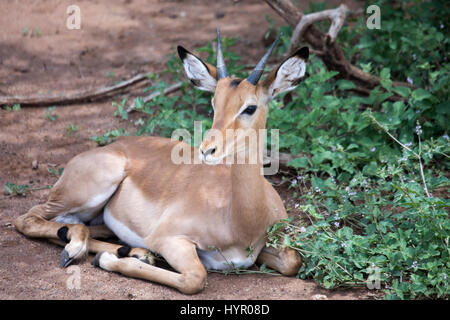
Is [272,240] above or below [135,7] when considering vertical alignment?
below

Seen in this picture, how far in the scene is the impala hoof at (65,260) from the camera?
5.12 metres

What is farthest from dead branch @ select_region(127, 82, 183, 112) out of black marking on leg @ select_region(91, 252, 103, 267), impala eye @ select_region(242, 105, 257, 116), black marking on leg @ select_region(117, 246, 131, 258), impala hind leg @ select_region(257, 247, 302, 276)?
impala hind leg @ select_region(257, 247, 302, 276)

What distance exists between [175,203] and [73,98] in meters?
3.42

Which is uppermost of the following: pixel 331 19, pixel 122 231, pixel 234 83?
pixel 331 19

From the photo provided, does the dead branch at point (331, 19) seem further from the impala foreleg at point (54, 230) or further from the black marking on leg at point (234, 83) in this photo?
the impala foreleg at point (54, 230)

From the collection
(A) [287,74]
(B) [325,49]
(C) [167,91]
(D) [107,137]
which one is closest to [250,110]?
(A) [287,74]

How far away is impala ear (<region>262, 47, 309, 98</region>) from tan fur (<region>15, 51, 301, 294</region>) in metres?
0.10

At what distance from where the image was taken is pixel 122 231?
5656 millimetres

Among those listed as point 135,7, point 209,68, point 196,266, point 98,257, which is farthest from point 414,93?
point 135,7

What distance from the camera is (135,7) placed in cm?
1065

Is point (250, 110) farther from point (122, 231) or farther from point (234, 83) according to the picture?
point (122, 231)

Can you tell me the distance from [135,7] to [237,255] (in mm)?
6918

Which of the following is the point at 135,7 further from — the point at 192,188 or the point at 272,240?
the point at 272,240

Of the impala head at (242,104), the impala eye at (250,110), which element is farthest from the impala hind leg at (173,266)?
the impala eye at (250,110)
